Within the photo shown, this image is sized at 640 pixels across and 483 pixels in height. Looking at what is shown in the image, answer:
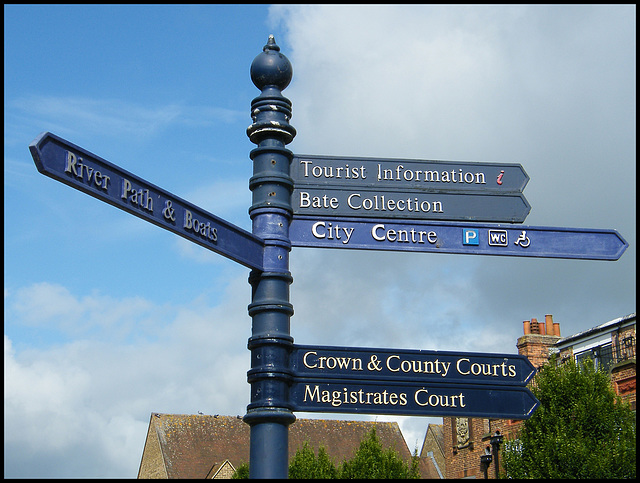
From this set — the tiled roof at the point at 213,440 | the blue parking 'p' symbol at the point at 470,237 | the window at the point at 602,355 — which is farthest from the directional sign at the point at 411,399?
the tiled roof at the point at 213,440

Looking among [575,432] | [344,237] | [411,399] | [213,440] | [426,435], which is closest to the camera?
[411,399]

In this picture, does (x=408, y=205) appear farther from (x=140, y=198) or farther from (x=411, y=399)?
(x=140, y=198)

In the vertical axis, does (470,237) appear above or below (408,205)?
below

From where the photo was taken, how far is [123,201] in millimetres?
5102

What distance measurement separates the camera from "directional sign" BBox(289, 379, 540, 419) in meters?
5.80

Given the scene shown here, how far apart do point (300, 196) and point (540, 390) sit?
17962 millimetres

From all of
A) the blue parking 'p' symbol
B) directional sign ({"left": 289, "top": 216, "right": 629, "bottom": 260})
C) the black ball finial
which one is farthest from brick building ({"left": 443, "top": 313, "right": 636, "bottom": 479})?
the black ball finial

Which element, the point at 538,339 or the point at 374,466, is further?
the point at 538,339

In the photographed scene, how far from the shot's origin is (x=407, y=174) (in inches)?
261

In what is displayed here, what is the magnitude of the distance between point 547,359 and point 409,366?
24753mm

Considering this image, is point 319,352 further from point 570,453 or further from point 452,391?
point 570,453

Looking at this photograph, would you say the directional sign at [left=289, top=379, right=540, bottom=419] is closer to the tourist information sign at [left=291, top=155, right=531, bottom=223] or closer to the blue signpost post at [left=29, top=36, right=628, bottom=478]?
the blue signpost post at [left=29, top=36, right=628, bottom=478]

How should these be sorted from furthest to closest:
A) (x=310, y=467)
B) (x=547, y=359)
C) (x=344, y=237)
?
(x=547, y=359) < (x=310, y=467) < (x=344, y=237)

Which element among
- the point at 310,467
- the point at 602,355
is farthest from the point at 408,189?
the point at 602,355
